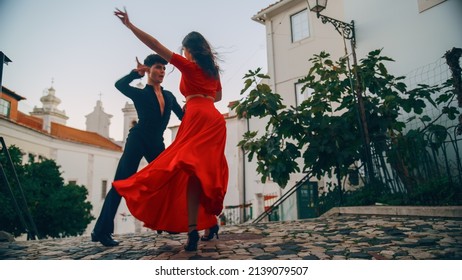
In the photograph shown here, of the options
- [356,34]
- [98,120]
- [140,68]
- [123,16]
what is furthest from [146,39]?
[98,120]

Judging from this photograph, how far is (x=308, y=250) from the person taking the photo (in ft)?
6.38

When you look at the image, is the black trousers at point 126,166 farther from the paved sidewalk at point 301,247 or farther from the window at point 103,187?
the window at point 103,187

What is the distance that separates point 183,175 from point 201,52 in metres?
0.81

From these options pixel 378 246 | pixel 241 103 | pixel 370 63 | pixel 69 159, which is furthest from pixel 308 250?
pixel 69 159

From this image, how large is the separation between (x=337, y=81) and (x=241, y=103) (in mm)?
1486

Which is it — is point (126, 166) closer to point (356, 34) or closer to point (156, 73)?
point (156, 73)

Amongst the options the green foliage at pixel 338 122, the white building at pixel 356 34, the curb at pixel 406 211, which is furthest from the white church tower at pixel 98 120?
the curb at pixel 406 211

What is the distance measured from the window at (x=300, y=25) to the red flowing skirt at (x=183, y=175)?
19.6 feet

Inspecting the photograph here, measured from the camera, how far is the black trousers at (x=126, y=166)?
224 centimetres

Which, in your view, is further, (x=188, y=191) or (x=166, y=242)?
(x=166, y=242)

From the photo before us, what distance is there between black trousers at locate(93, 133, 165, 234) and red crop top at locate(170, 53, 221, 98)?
1.83ft

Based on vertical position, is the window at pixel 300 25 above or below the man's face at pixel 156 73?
above
